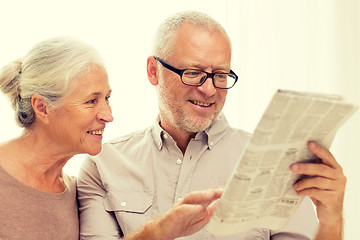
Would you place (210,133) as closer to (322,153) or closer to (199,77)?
(199,77)

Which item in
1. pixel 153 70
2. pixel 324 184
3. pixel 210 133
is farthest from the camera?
pixel 153 70

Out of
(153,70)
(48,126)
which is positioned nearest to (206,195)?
(48,126)

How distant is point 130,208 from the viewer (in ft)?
5.46

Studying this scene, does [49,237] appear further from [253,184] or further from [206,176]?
[253,184]

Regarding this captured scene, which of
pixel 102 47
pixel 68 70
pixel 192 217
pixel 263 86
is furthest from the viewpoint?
pixel 263 86

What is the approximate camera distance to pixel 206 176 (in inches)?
67.5

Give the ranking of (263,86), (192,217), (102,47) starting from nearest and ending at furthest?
1. (192,217)
2. (102,47)
3. (263,86)

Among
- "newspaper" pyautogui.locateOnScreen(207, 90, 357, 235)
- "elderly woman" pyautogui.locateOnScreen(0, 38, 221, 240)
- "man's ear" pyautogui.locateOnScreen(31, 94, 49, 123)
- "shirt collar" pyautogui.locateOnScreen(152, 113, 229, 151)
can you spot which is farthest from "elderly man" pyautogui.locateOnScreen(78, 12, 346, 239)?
"newspaper" pyautogui.locateOnScreen(207, 90, 357, 235)

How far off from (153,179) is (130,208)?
14cm

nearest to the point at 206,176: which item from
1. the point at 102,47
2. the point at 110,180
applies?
the point at 110,180

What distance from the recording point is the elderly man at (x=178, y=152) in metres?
1.66

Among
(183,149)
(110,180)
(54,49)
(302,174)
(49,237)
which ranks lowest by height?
(49,237)

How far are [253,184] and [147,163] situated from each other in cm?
75

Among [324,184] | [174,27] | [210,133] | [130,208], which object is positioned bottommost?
[130,208]
